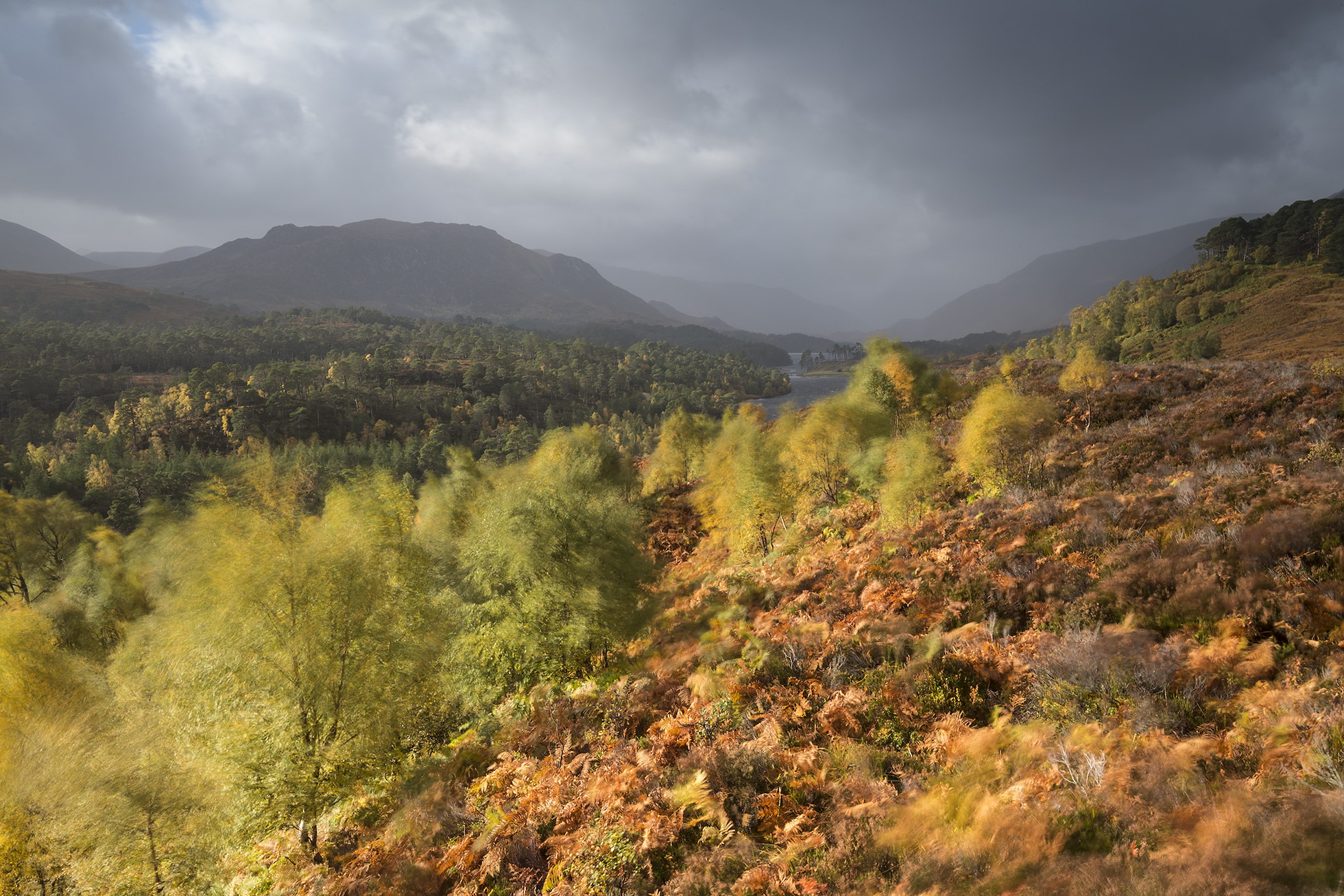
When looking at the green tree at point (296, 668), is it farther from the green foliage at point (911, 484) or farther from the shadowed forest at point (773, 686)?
the green foliage at point (911, 484)

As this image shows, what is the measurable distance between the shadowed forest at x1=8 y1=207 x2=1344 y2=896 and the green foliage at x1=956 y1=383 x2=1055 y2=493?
17cm

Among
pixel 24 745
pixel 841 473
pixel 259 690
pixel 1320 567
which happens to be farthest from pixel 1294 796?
pixel 841 473

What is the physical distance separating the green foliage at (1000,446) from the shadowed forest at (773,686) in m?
0.17

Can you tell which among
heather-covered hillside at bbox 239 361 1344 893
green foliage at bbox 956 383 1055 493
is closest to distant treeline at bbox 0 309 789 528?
heather-covered hillside at bbox 239 361 1344 893

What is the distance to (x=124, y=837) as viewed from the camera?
993 cm

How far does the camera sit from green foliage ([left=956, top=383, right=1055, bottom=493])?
64.4 ft

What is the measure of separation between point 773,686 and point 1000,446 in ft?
46.9

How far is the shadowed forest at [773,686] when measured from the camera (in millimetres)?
6668

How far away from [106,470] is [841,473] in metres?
88.8

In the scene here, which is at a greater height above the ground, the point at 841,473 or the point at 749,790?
the point at 841,473

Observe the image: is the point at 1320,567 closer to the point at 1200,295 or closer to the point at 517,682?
the point at 517,682

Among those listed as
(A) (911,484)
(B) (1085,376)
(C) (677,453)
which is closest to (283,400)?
(C) (677,453)

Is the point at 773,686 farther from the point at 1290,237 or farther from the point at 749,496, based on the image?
the point at 1290,237

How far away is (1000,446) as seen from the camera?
65.3ft
